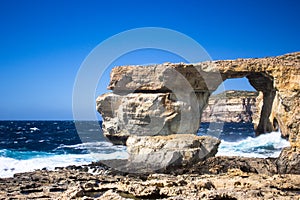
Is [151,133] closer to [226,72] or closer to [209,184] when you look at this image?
[226,72]

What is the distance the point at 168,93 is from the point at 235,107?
265ft

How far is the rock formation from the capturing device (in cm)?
2409

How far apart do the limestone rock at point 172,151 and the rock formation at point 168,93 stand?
409 cm

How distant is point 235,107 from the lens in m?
103

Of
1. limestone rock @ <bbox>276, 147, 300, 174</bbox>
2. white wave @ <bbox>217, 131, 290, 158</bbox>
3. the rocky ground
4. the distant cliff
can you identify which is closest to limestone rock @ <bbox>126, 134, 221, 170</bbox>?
the rocky ground

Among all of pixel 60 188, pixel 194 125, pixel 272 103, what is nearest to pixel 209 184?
pixel 60 188

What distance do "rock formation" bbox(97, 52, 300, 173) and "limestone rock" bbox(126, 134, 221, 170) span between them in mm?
4087

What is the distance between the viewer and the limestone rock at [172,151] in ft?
67.6

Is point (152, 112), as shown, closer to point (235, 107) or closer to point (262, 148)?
point (262, 148)

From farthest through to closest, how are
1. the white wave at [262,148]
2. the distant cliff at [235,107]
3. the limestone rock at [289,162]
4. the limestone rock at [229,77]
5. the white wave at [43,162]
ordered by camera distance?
the distant cliff at [235,107]
the white wave at [262,148]
the white wave at [43,162]
the limestone rock at [229,77]
the limestone rock at [289,162]

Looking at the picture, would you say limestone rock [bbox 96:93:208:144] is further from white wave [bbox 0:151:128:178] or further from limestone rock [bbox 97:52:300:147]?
white wave [bbox 0:151:128:178]

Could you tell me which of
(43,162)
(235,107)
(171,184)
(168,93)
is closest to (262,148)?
(168,93)

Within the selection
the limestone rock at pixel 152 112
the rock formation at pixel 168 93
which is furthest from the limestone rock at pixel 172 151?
the rock formation at pixel 168 93

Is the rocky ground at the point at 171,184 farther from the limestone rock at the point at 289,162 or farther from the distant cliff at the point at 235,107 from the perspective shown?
the distant cliff at the point at 235,107
